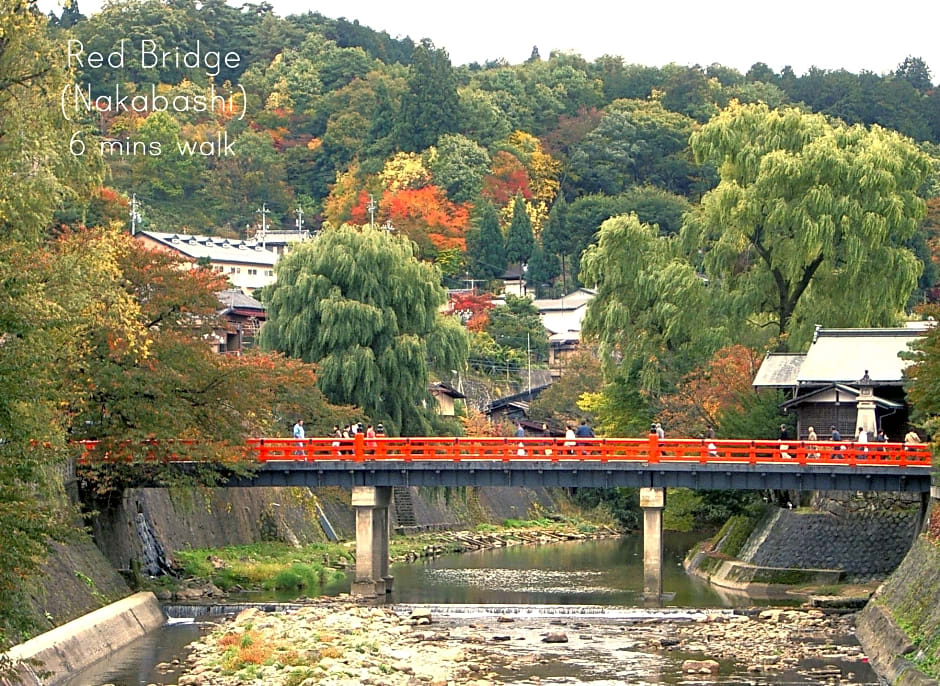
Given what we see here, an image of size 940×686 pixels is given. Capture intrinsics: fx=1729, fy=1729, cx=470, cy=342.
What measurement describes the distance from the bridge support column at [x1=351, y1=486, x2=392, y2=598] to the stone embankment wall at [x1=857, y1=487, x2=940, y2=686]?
14.1 meters

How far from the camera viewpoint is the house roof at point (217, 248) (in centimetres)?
10906

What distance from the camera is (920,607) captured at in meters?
36.8

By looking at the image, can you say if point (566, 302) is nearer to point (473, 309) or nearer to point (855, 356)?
point (473, 309)

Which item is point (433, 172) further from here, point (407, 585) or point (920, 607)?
point (920, 607)

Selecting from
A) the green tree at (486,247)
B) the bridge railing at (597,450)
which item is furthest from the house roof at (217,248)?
the bridge railing at (597,450)

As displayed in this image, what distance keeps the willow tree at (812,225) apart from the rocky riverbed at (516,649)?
18.8 m

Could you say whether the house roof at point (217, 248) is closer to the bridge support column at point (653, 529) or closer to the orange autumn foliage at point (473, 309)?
the orange autumn foliage at point (473, 309)

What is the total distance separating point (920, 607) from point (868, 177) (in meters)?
27.2

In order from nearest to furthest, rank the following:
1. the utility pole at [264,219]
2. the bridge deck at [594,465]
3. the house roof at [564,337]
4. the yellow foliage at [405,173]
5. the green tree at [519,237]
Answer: the bridge deck at [594,465]
the house roof at [564,337]
the green tree at [519,237]
the yellow foliage at [405,173]
the utility pole at [264,219]

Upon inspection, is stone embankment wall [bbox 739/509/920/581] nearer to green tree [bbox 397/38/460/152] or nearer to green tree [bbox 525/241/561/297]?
green tree [bbox 525/241/561/297]

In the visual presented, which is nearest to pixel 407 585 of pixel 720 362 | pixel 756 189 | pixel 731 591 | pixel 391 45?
pixel 731 591

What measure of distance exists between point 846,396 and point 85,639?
2670 cm

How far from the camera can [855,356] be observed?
5522cm

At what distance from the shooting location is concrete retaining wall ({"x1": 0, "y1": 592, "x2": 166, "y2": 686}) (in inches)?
A: 1292
